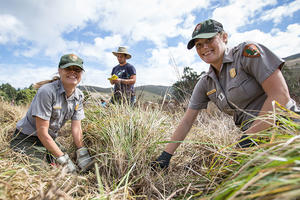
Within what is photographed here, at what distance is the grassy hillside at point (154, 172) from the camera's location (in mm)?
556

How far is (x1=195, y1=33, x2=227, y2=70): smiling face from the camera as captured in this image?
1831 mm

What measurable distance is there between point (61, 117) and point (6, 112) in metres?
3.43

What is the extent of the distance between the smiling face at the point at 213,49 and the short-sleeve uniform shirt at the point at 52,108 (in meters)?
1.87

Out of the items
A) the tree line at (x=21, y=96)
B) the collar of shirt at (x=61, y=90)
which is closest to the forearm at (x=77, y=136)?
the collar of shirt at (x=61, y=90)

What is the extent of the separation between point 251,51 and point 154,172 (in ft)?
5.00

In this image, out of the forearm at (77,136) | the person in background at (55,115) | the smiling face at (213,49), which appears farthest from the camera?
the forearm at (77,136)

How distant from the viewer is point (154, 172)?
169 cm

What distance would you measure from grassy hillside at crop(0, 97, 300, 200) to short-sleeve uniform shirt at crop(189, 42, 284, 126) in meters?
0.49

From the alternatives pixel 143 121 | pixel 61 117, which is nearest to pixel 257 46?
pixel 143 121

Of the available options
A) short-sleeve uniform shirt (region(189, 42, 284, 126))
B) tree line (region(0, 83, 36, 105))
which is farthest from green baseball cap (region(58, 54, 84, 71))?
tree line (region(0, 83, 36, 105))

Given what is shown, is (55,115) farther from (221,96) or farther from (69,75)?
(221,96)

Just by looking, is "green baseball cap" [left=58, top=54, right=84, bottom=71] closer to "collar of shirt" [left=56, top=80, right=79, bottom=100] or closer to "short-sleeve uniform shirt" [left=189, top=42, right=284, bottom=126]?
"collar of shirt" [left=56, top=80, right=79, bottom=100]

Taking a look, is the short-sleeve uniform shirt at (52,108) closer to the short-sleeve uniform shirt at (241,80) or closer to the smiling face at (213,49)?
the short-sleeve uniform shirt at (241,80)

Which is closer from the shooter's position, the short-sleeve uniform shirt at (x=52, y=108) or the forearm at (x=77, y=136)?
the short-sleeve uniform shirt at (x=52, y=108)
